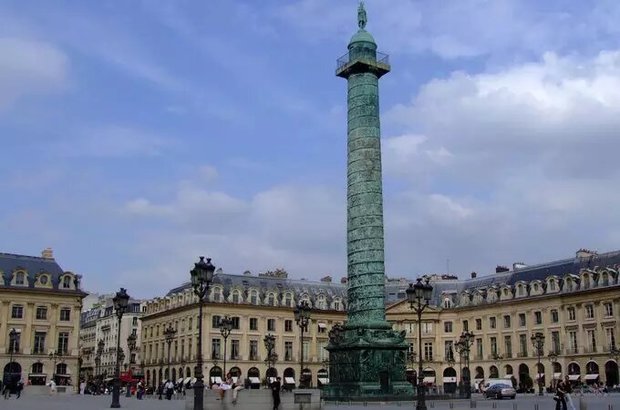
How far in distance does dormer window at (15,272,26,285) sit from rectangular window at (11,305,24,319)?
170 centimetres

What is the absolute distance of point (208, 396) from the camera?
59.6ft

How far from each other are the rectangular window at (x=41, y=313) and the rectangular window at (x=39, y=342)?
110 centimetres

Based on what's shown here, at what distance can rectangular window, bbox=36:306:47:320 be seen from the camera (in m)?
52.9

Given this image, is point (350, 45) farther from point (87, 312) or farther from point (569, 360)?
point (87, 312)

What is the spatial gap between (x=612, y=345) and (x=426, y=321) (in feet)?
56.8

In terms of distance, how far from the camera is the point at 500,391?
37531 mm

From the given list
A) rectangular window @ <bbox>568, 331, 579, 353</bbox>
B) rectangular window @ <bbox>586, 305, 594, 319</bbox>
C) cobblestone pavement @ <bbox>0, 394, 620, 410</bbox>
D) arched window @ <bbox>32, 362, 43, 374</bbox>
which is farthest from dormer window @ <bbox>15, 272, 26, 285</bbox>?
rectangular window @ <bbox>586, 305, 594, 319</bbox>

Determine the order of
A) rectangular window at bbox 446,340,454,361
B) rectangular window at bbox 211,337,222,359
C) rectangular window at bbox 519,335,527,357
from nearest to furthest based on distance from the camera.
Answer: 1. rectangular window at bbox 519,335,527,357
2. rectangular window at bbox 211,337,222,359
3. rectangular window at bbox 446,340,454,361

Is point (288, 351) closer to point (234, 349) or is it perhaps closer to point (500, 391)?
point (234, 349)

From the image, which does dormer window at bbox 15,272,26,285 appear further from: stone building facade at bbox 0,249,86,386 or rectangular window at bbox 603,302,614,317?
rectangular window at bbox 603,302,614,317

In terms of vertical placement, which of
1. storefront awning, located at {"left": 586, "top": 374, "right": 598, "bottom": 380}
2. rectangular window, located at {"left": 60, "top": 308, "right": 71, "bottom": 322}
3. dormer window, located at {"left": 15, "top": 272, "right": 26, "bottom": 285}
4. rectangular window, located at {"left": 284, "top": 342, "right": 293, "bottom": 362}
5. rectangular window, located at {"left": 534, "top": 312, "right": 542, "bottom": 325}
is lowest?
storefront awning, located at {"left": 586, "top": 374, "right": 598, "bottom": 380}

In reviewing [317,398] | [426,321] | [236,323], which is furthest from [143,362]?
[317,398]

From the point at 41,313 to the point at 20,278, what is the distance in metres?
2.84

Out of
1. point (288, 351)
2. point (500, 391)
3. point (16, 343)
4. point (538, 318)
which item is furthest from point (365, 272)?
point (16, 343)
